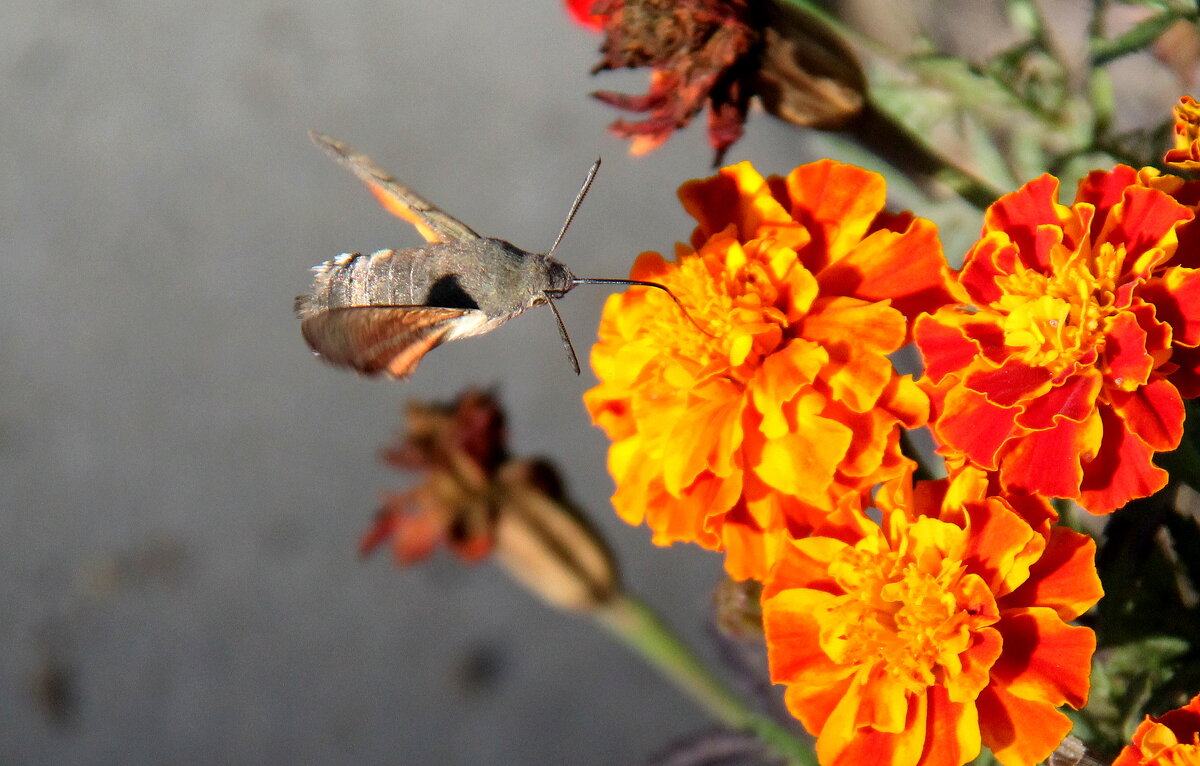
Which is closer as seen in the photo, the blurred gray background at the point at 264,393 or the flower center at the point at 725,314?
the flower center at the point at 725,314

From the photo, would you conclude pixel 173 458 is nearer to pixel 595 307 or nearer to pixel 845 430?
pixel 595 307

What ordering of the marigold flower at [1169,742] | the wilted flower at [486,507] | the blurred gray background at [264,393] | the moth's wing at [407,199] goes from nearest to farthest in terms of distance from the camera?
1. the marigold flower at [1169,742]
2. the moth's wing at [407,199]
3. the wilted flower at [486,507]
4. the blurred gray background at [264,393]

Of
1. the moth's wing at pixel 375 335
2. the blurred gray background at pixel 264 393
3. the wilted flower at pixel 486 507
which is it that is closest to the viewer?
the moth's wing at pixel 375 335

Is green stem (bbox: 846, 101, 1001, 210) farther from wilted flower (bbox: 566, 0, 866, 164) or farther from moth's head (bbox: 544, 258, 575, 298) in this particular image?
moth's head (bbox: 544, 258, 575, 298)

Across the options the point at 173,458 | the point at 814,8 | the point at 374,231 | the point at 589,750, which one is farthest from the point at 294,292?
the point at 814,8

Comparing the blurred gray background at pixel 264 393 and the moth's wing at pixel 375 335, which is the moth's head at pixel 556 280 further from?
the blurred gray background at pixel 264 393

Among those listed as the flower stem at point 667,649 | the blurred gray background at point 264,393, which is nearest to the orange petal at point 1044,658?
the flower stem at point 667,649

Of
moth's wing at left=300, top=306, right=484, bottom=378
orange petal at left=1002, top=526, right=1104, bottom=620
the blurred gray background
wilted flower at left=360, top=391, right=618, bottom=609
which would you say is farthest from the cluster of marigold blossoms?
the blurred gray background

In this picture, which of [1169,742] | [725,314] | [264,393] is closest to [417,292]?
[725,314]
